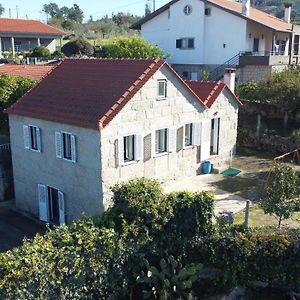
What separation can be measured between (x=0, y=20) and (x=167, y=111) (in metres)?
55.2

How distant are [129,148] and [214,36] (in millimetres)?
30658

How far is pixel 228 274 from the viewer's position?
13430mm

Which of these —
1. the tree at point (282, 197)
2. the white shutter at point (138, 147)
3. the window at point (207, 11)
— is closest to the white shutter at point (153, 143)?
the white shutter at point (138, 147)

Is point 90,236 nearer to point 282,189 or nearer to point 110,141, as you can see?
point 110,141

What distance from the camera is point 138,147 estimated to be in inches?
754

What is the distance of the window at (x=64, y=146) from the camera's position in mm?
18737

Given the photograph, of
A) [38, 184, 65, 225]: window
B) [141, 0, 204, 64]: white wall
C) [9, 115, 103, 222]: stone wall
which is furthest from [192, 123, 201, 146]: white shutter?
[141, 0, 204, 64]: white wall

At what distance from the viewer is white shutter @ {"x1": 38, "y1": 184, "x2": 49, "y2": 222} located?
2030 cm

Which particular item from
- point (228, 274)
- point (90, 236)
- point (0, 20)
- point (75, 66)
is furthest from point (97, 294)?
point (0, 20)

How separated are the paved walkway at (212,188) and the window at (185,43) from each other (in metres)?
Answer: 27.7

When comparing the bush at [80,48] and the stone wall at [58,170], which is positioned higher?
the bush at [80,48]

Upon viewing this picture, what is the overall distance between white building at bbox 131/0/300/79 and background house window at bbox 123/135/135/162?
2637 centimetres

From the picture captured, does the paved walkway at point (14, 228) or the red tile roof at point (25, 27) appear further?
the red tile roof at point (25, 27)

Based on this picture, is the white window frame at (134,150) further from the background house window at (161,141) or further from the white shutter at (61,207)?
the white shutter at (61,207)
